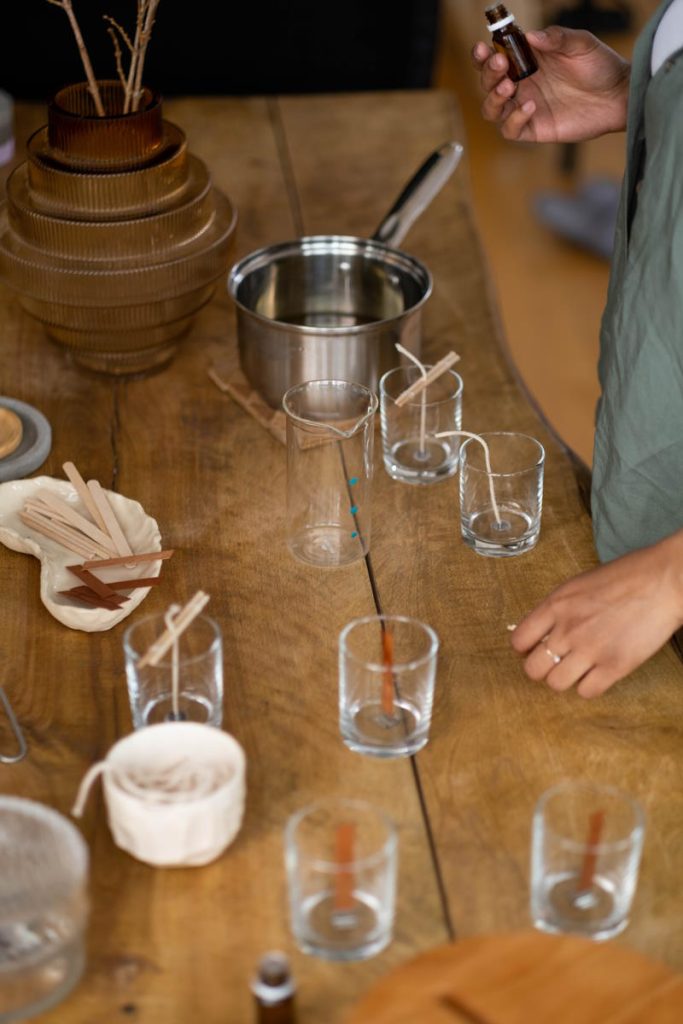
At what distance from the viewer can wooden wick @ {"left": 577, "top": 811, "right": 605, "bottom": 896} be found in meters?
0.94

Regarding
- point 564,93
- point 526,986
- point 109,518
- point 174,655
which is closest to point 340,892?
point 526,986

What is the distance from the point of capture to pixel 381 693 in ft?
3.74

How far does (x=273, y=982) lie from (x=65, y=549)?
605mm

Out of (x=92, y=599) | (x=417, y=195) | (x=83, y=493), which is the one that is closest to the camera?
(x=92, y=599)

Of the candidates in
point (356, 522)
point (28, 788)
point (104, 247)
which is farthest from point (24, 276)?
point (28, 788)

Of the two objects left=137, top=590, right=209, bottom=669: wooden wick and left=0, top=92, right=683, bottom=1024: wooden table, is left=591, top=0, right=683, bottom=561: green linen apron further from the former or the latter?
left=137, top=590, right=209, bottom=669: wooden wick

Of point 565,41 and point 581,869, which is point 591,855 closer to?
point 581,869

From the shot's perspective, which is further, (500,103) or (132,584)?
(500,103)

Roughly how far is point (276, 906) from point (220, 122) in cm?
161

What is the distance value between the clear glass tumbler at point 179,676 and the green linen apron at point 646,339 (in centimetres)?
43

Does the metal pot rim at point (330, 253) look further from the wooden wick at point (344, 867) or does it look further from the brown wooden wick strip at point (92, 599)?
the wooden wick at point (344, 867)

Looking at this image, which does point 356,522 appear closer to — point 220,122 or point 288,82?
point 220,122

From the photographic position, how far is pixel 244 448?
154 centimetres

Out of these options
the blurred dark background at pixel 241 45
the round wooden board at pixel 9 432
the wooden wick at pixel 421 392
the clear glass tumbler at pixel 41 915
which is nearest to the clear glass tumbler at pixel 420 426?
the wooden wick at pixel 421 392
